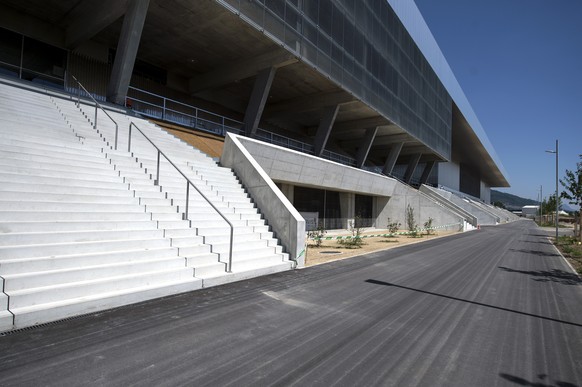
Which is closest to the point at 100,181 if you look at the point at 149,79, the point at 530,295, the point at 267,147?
the point at 267,147

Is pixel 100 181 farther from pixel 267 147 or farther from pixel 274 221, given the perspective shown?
pixel 267 147

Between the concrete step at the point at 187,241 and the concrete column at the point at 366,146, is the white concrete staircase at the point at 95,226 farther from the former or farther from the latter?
the concrete column at the point at 366,146

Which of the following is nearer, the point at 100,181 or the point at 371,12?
the point at 100,181

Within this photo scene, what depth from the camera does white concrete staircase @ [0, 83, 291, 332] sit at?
190 inches

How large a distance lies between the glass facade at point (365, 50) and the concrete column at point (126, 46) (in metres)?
4.14

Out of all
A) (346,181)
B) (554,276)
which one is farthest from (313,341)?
(346,181)

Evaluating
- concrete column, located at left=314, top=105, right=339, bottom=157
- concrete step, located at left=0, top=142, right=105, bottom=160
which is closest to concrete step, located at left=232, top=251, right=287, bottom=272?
concrete step, located at left=0, top=142, right=105, bottom=160

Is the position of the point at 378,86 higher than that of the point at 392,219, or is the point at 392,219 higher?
the point at 378,86

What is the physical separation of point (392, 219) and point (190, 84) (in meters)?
22.3

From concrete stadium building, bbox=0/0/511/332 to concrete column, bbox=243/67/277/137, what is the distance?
85 millimetres

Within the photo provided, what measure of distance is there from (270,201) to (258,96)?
545 inches

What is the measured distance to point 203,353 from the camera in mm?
3797

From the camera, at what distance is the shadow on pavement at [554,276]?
9007 mm

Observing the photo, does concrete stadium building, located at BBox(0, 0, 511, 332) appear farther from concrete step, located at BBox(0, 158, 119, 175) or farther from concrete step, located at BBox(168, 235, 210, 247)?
concrete step, located at BBox(0, 158, 119, 175)
